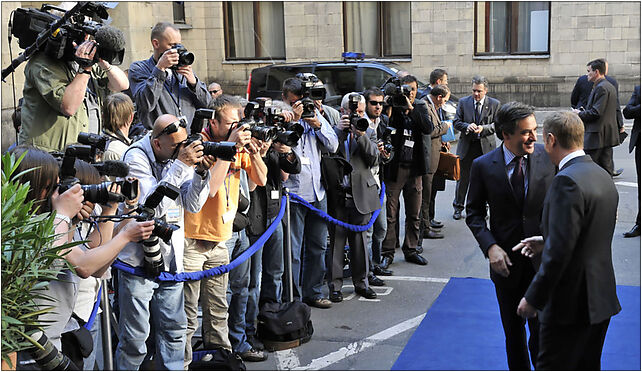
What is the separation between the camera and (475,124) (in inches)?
417

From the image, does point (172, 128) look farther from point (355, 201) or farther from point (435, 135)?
point (435, 135)

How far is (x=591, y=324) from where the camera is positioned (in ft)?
14.7

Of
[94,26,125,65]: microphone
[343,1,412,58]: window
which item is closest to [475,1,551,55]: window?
[343,1,412,58]: window

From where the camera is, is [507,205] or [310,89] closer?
[507,205]

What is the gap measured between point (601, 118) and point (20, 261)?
381 inches

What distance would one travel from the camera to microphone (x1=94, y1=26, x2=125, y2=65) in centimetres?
581

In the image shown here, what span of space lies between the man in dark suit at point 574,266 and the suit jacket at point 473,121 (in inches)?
236

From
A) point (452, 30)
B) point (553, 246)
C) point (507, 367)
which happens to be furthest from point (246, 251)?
point (452, 30)

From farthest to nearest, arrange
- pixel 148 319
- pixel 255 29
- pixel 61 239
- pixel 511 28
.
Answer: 1. pixel 255 29
2. pixel 511 28
3. pixel 148 319
4. pixel 61 239

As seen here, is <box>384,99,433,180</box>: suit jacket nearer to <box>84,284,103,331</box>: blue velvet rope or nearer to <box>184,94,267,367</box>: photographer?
<box>184,94,267,367</box>: photographer

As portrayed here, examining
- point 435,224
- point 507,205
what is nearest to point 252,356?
point 507,205

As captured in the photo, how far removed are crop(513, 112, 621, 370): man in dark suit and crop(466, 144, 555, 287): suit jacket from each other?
0.70 meters

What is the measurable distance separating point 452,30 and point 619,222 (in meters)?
13.1

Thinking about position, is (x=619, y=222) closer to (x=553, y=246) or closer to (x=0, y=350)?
(x=553, y=246)
